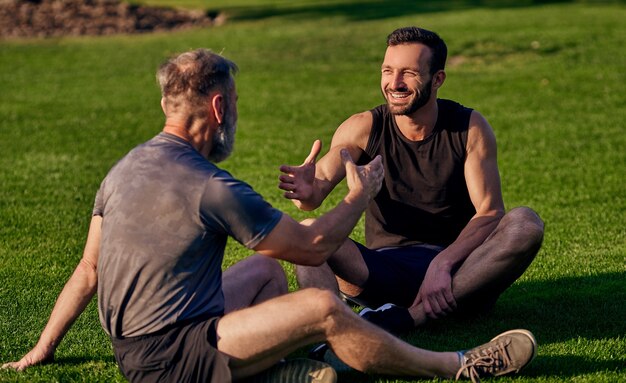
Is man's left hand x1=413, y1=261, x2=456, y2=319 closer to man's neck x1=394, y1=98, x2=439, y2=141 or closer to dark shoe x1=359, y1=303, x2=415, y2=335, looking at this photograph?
dark shoe x1=359, y1=303, x2=415, y2=335

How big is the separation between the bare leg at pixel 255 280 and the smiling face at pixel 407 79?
150 cm

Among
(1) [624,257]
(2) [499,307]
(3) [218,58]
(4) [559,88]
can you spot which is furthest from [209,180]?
(4) [559,88]

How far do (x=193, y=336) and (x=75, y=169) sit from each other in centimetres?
752

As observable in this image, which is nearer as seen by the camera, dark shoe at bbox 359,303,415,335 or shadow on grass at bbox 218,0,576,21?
dark shoe at bbox 359,303,415,335

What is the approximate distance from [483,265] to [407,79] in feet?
4.18

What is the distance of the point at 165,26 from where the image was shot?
2623 cm

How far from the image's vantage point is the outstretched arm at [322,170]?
20.1ft

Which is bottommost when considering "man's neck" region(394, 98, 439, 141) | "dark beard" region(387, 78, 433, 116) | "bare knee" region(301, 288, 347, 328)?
"bare knee" region(301, 288, 347, 328)

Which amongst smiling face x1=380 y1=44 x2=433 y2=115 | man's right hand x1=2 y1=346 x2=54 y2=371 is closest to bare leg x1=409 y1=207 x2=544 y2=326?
smiling face x1=380 y1=44 x2=433 y2=115

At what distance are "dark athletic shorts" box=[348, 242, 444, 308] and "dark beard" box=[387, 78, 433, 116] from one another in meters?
0.87

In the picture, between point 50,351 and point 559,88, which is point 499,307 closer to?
point 50,351

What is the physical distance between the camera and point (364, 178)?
5.24 m

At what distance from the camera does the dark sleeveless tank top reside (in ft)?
22.6

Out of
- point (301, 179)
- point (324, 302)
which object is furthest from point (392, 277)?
point (324, 302)
